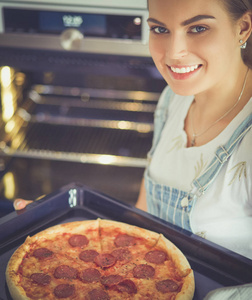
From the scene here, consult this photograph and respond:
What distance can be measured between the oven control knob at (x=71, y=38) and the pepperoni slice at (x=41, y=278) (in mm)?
1136

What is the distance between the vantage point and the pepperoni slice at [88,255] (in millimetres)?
1324

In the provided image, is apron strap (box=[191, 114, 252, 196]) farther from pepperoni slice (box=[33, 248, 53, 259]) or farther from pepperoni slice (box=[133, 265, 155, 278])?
pepperoni slice (box=[33, 248, 53, 259])

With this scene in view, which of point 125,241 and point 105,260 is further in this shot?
point 125,241

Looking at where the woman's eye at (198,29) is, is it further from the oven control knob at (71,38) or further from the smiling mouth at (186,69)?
the oven control knob at (71,38)

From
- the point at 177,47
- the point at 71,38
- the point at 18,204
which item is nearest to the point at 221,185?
the point at 177,47

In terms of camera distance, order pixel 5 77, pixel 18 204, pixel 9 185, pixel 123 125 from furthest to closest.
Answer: pixel 123 125 < pixel 9 185 < pixel 5 77 < pixel 18 204

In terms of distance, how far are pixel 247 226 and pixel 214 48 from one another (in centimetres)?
67

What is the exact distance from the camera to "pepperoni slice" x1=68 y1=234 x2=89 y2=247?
1399mm

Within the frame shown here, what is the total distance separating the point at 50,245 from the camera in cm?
138

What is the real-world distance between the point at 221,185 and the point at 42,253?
27.1 inches

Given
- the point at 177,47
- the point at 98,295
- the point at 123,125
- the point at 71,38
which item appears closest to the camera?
the point at 98,295

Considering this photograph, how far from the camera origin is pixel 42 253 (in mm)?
1331

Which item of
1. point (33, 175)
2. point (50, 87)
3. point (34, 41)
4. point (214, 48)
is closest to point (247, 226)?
point (214, 48)

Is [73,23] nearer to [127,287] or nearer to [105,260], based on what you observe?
[105,260]
